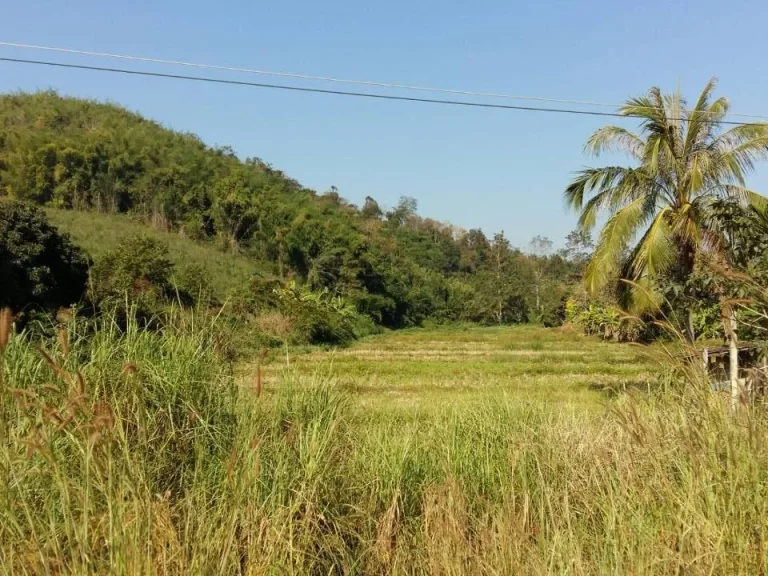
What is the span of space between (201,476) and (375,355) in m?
23.1

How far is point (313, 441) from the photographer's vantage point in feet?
13.3

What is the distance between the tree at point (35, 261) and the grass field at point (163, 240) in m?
16.8

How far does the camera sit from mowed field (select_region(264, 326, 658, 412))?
12039 mm

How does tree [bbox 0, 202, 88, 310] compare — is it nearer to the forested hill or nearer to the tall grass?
the tall grass

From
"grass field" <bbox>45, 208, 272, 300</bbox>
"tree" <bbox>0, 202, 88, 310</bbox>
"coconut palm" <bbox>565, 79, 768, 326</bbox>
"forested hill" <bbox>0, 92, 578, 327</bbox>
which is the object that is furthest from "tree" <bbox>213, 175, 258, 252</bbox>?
"coconut palm" <bbox>565, 79, 768, 326</bbox>

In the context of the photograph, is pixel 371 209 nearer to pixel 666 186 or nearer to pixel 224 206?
pixel 224 206

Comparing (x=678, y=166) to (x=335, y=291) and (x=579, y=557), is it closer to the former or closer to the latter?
(x=579, y=557)

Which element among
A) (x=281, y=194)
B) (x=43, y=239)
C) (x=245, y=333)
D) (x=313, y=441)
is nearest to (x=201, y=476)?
(x=313, y=441)

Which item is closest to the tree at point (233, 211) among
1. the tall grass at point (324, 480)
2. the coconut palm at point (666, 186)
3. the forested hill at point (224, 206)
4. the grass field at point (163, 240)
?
the forested hill at point (224, 206)

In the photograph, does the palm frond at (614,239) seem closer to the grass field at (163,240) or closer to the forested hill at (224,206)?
the grass field at (163,240)

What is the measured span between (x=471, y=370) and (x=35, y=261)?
41.8ft

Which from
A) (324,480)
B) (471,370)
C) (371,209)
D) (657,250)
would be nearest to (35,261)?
(471,370)

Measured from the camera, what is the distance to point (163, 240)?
41281 mm

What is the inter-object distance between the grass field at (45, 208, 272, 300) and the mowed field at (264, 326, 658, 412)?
10.5 meters
